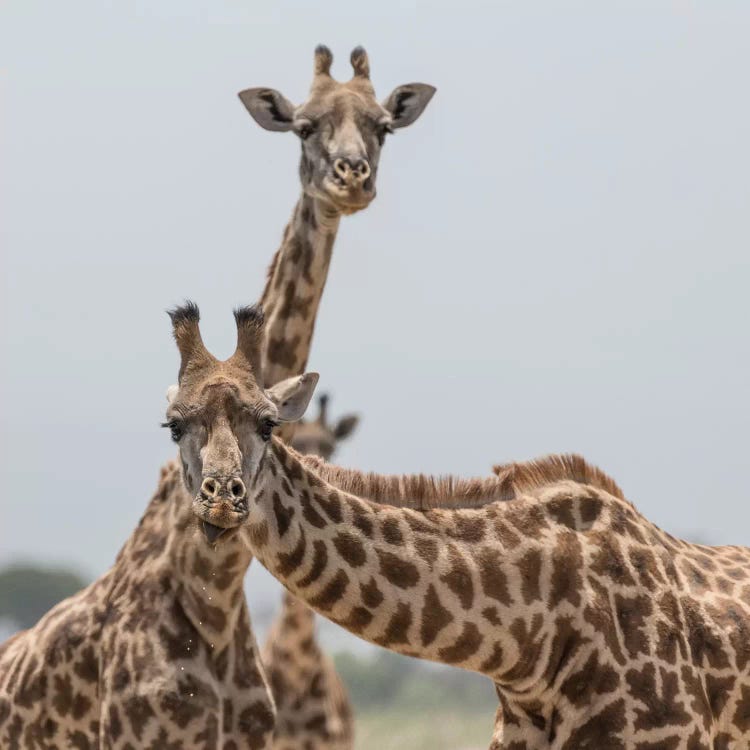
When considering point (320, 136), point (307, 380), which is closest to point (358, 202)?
point (320, 136)

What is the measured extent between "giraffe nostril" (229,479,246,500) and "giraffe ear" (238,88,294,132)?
4.96m

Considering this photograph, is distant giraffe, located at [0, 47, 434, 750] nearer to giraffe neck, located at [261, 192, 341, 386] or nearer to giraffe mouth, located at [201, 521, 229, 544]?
giraffe neck, located at [261, 192, 341, 386]

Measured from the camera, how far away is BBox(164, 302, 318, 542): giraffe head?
9.07 m

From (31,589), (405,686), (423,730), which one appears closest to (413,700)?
(405,686)

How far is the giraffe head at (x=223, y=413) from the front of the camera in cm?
907

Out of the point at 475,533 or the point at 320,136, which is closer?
the point at 475,533

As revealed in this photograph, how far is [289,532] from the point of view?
9.43 metres

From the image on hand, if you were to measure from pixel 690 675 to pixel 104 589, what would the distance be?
4512 mm

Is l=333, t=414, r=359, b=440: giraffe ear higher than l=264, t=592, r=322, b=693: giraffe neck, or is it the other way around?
l=333, t=414, r=359, b=440: giraffe ear

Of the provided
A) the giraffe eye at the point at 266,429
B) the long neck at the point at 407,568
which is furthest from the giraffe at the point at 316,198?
the long neck at the point at 407,568

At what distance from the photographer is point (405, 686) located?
284 ft

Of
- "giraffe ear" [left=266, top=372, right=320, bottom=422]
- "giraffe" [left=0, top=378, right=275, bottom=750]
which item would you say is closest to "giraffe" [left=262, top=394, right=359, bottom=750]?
"giraffe" [left=0, top=378, right=275, bottom=750]

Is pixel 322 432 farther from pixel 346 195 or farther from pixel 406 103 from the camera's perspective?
pixel 346 195

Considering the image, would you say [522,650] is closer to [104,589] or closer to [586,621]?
[586,621]
